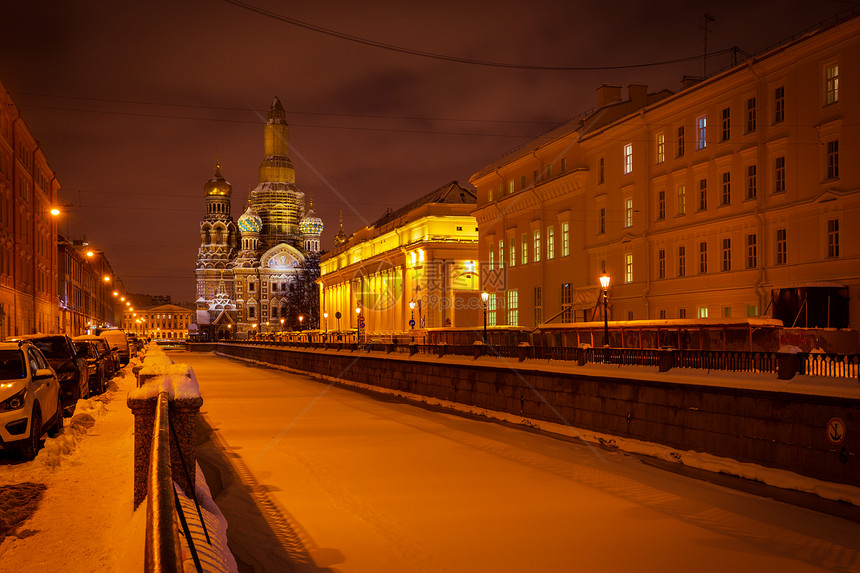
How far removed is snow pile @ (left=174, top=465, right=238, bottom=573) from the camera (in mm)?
5949

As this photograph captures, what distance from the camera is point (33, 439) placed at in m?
13.5

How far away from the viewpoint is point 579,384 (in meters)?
21.1

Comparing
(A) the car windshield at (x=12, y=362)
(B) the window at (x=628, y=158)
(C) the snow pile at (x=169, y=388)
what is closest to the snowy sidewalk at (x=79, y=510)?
(C) the snow pile at (x=169, y=388)

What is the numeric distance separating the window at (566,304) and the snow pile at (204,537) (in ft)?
133

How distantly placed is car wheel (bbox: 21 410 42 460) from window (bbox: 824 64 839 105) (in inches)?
1163

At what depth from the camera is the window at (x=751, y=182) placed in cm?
3531

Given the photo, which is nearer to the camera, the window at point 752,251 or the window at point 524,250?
the window at point 752,251

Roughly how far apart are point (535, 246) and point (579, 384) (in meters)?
36.3

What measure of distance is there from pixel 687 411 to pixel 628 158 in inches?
1204

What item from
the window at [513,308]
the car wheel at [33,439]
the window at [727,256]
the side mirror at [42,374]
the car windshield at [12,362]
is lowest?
the car wheel at [33,439]

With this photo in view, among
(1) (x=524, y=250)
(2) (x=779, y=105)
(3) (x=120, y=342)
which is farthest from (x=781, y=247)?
(3) (x=120, y=342)

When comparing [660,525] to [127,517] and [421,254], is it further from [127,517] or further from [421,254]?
[421,254]

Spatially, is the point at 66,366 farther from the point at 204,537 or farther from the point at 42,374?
the point at 204,537

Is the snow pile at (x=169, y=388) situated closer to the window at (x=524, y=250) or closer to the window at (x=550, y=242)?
the window at (x=550, y=242)
